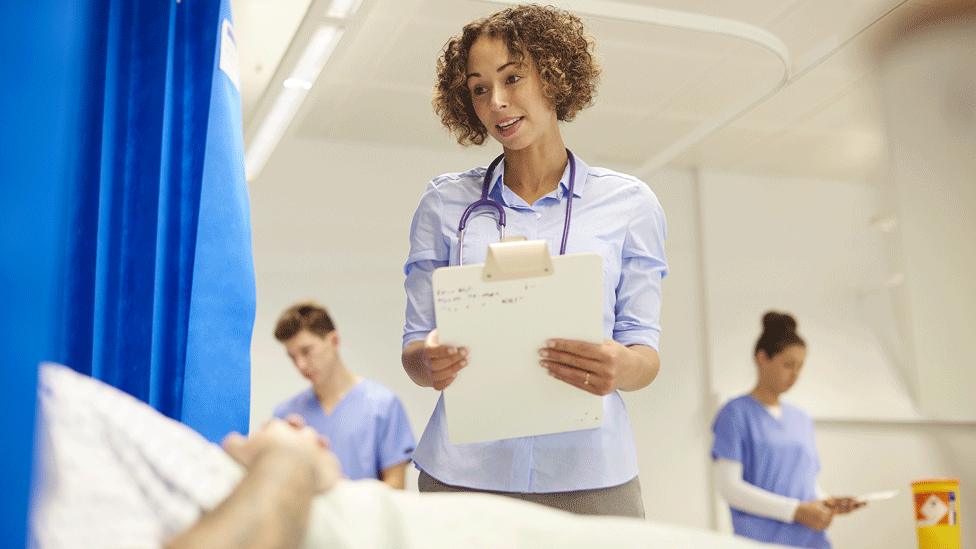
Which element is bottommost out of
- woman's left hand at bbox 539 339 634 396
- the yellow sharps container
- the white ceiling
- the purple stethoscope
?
the yellow sharps container

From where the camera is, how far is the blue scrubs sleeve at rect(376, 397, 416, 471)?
10.6 feet

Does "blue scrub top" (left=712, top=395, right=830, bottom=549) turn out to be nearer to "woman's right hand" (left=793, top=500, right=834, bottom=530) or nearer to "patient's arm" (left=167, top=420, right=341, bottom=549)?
"woman's right hand" (left=793, top=500, right=834, bottom=530)

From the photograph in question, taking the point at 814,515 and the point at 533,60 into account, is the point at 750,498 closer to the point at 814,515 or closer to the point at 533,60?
the point at 814,515

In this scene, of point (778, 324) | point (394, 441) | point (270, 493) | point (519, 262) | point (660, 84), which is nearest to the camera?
point (270, 493)

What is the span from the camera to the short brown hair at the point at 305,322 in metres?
3.62

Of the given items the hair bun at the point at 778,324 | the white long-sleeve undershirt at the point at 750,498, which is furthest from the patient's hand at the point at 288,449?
the hair bun at the point at 778,324

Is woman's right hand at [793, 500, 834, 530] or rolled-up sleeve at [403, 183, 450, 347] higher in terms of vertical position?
rolled-up sleeve at [403, 183, 450, 347]

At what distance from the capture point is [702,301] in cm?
524

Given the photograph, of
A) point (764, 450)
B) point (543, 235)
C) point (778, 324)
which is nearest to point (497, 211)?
point (543, 235)

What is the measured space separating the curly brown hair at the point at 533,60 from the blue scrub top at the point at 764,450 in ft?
7.61

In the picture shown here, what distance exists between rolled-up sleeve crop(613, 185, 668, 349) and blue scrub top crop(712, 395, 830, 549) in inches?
92.0

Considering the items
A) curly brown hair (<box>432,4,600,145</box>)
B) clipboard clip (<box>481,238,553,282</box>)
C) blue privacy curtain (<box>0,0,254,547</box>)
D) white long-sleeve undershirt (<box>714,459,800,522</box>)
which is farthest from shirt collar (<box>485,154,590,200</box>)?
white long-sleeve undershirt (<box>714,459,800,522</box>)

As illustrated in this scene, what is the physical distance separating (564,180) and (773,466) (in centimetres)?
251

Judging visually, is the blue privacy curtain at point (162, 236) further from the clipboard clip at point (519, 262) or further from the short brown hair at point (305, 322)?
the short brown hair at point (305, 322)
